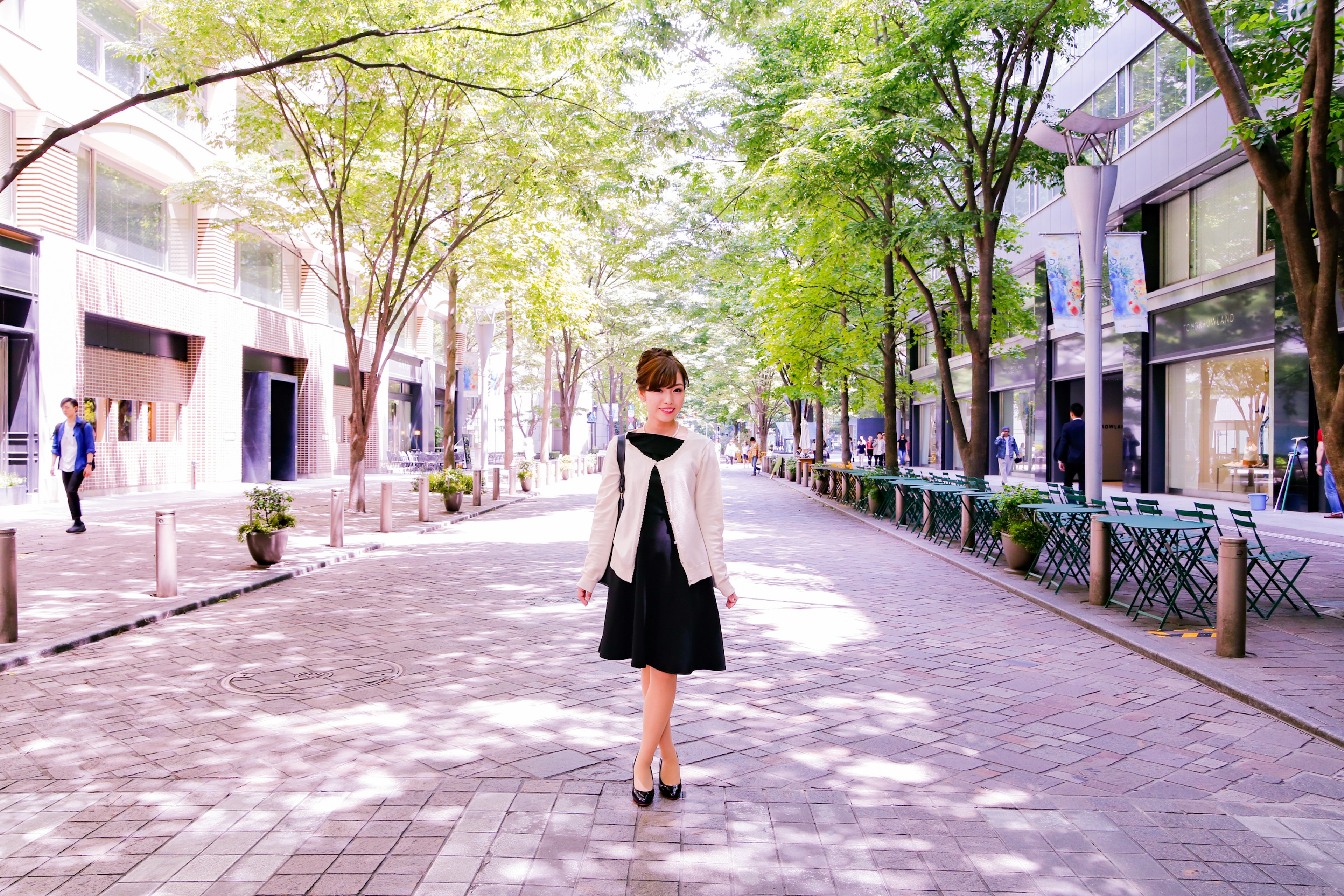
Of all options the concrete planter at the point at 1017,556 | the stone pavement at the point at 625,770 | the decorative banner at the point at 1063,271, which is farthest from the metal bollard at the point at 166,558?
the decorative banner at the point at 1063,271

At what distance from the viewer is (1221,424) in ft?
67.7

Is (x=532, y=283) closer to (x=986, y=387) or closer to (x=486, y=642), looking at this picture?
(x=986, y=387)

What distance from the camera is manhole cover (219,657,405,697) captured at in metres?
5.93

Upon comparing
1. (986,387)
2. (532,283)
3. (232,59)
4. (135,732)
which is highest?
(232,59)

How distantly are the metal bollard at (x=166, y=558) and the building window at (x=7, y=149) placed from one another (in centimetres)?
1303

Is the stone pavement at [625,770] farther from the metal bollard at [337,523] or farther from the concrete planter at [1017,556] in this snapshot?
the metal bollard at [337,523]

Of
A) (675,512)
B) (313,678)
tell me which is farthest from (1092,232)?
(313,678)

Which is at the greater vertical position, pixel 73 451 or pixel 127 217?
pixel 127 217

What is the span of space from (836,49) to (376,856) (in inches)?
616

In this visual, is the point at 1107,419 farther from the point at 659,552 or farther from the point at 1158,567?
the point at 659,552

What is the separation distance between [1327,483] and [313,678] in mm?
17678

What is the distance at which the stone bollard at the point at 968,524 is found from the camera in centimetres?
1330

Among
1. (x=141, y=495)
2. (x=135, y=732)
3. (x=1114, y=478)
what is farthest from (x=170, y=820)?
(x=1114, y=478)

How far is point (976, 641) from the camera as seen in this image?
755 cm
